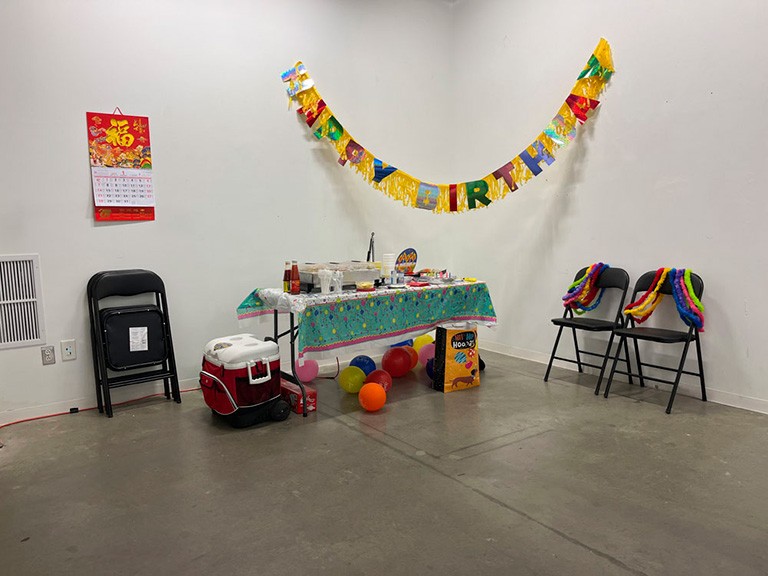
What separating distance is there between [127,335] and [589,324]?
324cm

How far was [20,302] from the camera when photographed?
3.55m

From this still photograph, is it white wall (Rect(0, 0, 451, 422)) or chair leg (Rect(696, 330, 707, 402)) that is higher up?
white wall (Rect(0, 0, 451, 422))

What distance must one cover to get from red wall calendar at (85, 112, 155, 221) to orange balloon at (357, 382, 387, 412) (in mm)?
1956

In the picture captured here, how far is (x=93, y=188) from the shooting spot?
3.74 m

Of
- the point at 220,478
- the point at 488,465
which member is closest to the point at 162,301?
the point at 220,478

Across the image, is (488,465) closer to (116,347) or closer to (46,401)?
(116,347)

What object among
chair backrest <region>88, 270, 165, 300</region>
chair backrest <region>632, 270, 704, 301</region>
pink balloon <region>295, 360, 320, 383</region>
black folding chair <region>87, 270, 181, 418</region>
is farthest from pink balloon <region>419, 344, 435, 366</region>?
chair backrest <region>88, 270, 165, 300</region>

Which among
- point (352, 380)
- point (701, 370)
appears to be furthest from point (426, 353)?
point (701, 370)

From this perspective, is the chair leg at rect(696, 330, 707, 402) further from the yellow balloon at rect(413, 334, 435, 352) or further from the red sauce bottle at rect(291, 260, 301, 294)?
the red sauce bottle at rect(291, 260, 301, 294)

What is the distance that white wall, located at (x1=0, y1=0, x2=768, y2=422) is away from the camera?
11.8ft

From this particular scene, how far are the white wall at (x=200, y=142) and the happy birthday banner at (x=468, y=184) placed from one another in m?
0.17

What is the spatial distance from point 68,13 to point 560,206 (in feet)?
12.6

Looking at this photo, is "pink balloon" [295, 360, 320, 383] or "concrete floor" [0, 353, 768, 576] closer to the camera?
"concrete floor" [0, 353, 768, 576]

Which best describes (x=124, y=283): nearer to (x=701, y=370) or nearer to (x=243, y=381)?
(x=243, y=381)
